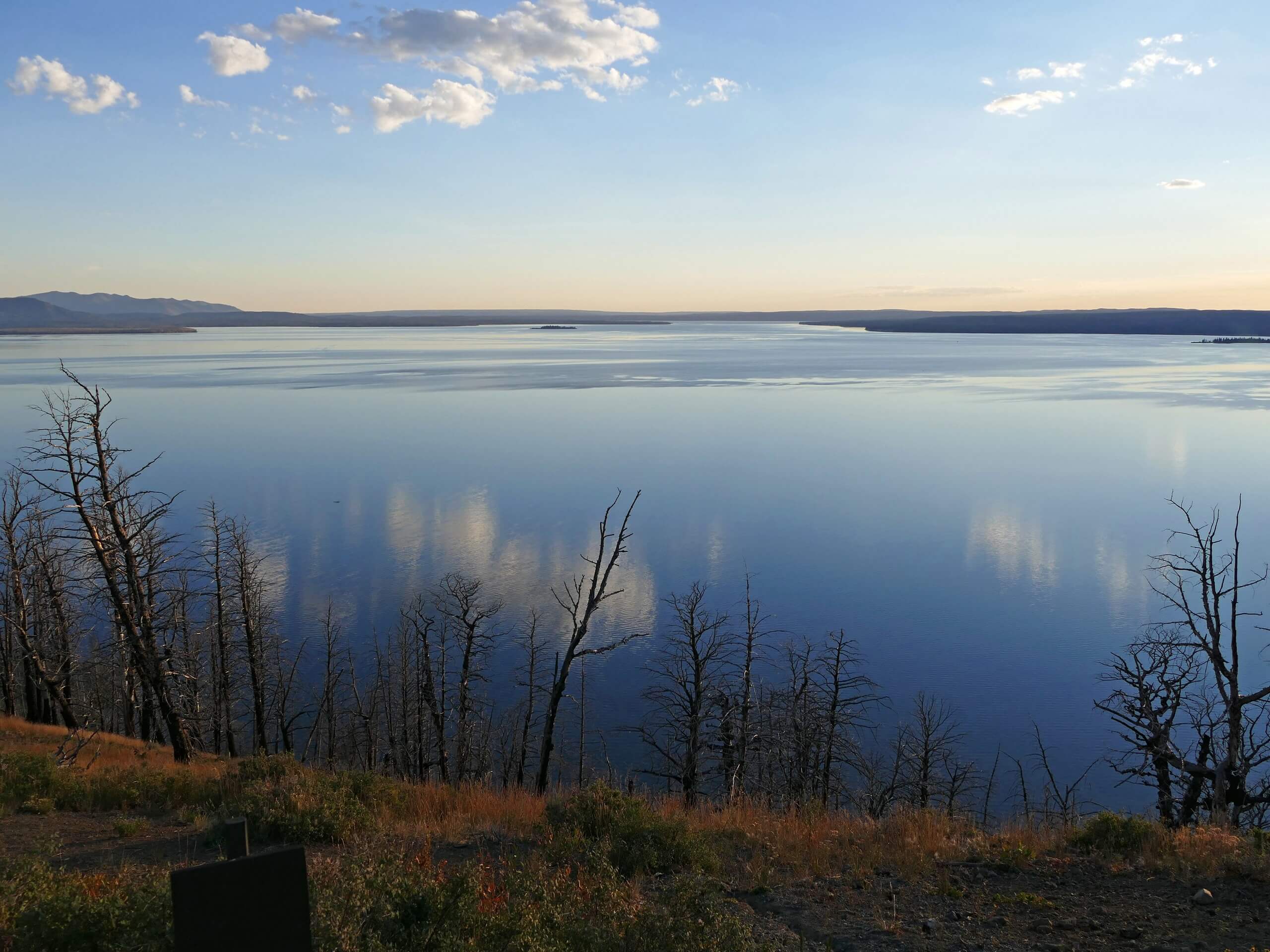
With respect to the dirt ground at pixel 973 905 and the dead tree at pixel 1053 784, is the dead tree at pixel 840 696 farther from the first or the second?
the dirt ground at pixel 973 905

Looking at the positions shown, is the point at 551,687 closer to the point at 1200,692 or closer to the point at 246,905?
the point at 1200,692

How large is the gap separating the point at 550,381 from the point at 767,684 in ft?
240

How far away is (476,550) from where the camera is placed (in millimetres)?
28750

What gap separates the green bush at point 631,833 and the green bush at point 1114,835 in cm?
396

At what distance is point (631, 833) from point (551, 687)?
13506 millimetres

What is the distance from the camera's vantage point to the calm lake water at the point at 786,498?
22766 millimetres

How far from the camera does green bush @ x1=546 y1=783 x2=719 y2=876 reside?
8109mm

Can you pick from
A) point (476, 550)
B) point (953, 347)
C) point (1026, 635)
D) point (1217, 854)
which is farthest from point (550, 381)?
point (953, 347)

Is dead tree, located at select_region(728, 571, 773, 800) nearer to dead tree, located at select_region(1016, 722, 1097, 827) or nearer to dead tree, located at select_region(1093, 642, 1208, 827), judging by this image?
dead tree, located at select_region(1016, 722, 1097, 827)

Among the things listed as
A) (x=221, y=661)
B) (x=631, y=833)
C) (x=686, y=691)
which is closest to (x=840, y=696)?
(x=686, y=691)

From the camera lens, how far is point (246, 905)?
3525 millimetres

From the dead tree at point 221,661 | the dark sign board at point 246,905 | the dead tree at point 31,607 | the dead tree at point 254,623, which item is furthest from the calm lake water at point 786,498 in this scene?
the dark sign board at point 246,905

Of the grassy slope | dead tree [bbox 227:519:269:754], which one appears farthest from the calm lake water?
the grassy slope

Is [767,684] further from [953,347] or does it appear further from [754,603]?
[953,347]
